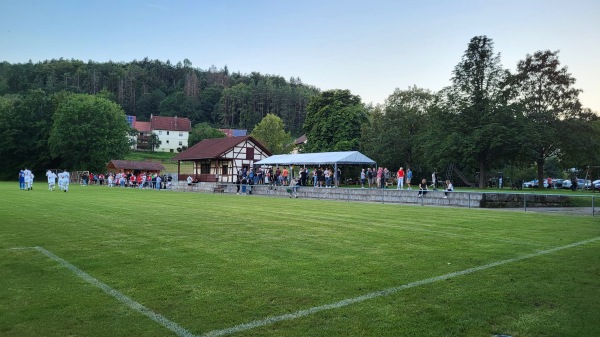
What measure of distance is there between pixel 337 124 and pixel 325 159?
26.6m

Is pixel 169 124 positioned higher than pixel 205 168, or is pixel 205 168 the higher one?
pixel 169 124

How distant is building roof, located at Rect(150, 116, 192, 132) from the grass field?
120 m

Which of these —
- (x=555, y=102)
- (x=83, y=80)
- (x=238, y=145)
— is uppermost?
(x=83, y=80)

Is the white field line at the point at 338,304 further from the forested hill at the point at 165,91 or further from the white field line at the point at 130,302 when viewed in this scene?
the forested hill at the point at 165,91

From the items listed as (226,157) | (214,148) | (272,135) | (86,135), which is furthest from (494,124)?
(86,135)

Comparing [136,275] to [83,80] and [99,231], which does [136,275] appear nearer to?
[99,231]

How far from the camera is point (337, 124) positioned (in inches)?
2554

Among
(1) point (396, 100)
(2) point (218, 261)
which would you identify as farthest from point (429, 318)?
(1) point (396, 100)

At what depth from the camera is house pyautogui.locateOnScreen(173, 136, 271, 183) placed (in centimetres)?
5481

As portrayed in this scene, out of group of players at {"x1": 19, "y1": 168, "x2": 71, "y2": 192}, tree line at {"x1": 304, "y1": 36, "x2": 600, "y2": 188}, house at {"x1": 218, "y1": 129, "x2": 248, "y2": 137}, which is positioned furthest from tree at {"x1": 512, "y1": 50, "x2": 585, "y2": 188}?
house at {"x1": 218, "y1": 129, "x2": 248, "y2": 137}

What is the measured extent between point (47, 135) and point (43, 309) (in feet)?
283

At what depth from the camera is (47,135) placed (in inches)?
3118

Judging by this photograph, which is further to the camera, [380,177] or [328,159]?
[328,159]

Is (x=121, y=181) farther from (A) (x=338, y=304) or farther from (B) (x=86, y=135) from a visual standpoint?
(A) (x=338, y=304)
